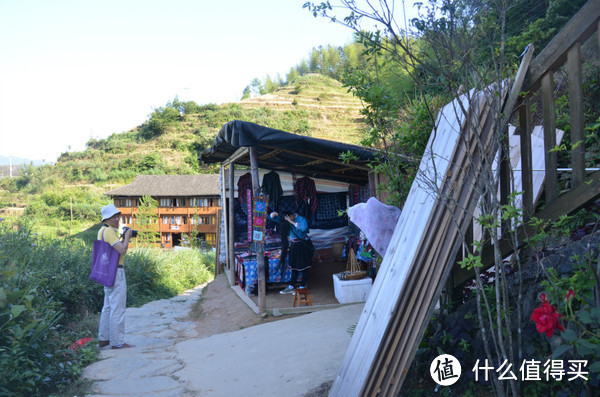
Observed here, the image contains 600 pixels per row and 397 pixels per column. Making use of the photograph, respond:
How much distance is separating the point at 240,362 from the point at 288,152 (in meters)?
3.89

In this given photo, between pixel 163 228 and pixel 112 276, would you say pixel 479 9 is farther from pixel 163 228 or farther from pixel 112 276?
pixel 163 228

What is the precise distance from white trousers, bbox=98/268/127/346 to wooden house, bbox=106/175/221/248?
29.6 metres

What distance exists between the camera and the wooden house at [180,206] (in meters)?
35.3

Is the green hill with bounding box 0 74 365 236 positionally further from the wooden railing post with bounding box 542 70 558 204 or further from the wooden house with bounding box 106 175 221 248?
the wooden railing post with bounding box 542 70 558 204

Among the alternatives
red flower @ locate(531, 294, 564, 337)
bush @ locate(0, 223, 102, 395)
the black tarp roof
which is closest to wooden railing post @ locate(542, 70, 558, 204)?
red flower @ locate(531, 294, 564, 337)

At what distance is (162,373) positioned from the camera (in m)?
4.02

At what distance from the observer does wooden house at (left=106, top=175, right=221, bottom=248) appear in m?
35.3

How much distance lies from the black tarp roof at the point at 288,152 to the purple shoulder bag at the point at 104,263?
2.07 meters

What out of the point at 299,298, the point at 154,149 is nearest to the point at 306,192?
the point at 299,298

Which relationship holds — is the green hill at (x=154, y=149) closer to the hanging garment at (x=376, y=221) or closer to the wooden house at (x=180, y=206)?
the wooden house at (x=180, y=206)

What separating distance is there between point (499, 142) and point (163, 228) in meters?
35.9

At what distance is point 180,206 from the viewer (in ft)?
118

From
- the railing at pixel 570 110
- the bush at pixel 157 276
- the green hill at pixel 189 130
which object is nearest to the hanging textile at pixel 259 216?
the bush at pixel 157 276

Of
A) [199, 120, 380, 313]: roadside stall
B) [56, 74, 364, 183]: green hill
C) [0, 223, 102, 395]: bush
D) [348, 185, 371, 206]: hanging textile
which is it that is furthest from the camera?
[56, 74, 364, 183]: green hill
